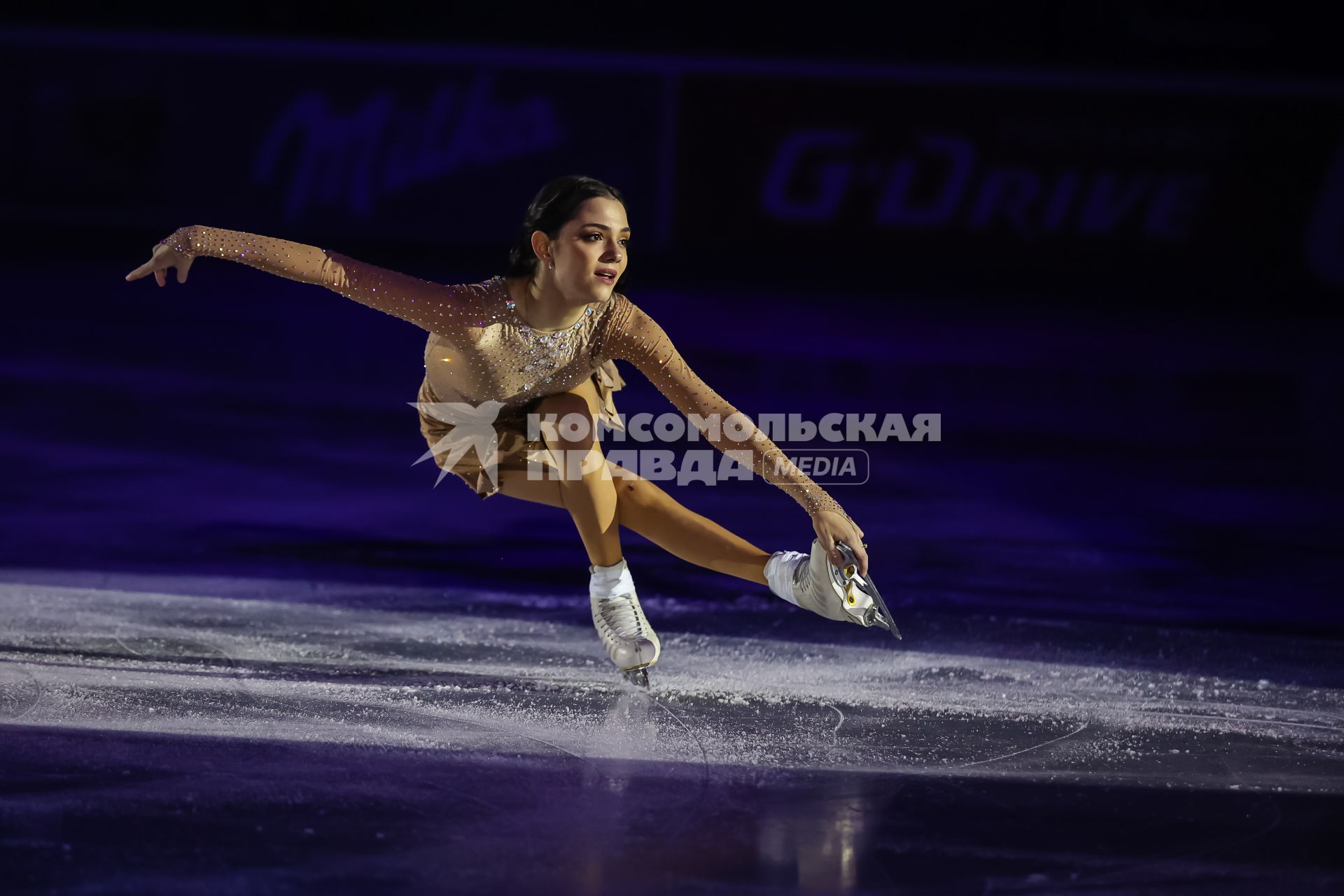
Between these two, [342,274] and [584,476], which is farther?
[584,476]

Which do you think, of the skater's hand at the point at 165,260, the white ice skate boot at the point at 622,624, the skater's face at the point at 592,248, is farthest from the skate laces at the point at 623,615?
the skater's hand at the point at 165,260

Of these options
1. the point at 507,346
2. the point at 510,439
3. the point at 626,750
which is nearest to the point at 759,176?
the point at 510,439

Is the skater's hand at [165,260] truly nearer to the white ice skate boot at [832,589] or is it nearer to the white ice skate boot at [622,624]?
the white ice skate boot at [622,624]

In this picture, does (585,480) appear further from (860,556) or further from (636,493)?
(860,556)

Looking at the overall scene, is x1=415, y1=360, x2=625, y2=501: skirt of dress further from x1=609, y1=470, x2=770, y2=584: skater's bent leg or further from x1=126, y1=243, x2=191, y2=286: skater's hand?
x1=126, y1=243, x2=191, y2=286: skater's hand

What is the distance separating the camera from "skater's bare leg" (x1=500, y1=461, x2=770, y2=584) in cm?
336

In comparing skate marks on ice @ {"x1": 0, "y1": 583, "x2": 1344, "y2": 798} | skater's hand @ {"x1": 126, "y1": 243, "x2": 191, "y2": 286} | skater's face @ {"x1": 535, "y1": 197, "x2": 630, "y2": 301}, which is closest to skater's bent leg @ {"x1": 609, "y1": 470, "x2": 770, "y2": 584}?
skate marks on ice @ {"x1": 0, "y1": 583, "x2": 1344, "y2": 798}

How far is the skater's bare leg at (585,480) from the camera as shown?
3.30 m

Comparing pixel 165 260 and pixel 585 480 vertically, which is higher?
pixel 165 260

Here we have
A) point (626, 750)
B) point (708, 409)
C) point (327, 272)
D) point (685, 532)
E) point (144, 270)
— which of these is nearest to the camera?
point (626, 750)

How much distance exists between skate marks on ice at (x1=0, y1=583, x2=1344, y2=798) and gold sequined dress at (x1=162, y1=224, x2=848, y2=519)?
16.9 inches

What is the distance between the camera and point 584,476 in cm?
329

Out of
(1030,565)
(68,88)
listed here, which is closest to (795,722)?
(1030,565)

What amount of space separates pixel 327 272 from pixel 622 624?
926 mm
